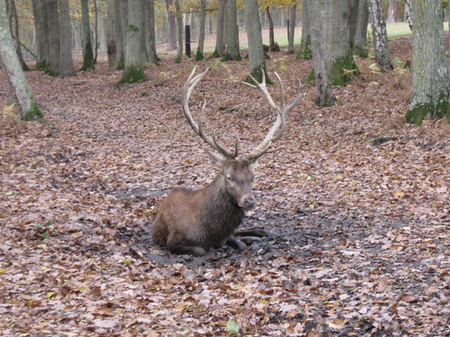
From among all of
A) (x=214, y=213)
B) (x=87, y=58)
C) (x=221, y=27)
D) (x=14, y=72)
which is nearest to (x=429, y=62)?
(x=214, y=213)

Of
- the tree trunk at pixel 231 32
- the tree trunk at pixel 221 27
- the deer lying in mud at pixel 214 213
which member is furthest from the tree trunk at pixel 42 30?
the deer lying in mud at pixel 214 213

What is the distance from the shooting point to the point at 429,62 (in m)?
11.2

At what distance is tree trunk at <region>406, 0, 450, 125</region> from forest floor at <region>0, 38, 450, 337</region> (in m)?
0.51

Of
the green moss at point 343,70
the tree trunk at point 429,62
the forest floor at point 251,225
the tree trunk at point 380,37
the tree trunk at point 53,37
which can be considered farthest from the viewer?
the tree trunk at point 53,37

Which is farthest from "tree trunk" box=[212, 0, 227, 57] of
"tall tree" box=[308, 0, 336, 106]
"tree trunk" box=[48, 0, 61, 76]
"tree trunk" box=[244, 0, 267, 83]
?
"tall tree" box=[308, 0, 336, 106]

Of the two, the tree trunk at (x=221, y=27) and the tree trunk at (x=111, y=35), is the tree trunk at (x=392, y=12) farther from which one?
the tree trunk at (x=111, y=35)

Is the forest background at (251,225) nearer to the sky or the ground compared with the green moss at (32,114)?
nearer to the ground

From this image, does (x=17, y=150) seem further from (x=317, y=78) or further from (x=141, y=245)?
(x=317, y=78)

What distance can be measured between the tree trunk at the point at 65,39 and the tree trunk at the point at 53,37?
2.87ft

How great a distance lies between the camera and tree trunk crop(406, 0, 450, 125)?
1093 centimetres

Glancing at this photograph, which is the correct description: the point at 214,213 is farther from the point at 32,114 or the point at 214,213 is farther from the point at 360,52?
the point at 360,52

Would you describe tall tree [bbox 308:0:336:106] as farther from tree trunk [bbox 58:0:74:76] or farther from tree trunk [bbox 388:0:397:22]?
tree trunk [bbox 388:0:397:22]

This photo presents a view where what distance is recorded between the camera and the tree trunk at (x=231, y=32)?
81.5 ft

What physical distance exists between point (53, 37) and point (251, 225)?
2412cm
